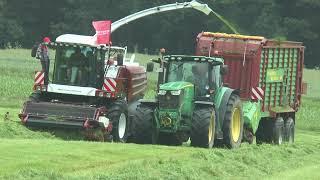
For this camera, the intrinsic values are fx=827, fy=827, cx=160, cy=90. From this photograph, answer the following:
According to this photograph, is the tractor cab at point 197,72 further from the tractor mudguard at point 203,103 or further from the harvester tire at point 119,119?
the harvester tire at point 119,119

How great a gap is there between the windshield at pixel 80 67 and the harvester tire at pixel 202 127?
3.01m

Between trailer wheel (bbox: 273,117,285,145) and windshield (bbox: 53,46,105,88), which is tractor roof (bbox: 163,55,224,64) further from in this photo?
trailer wheel (bbox: 273,117,285,145)

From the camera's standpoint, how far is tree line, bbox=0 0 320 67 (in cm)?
7119

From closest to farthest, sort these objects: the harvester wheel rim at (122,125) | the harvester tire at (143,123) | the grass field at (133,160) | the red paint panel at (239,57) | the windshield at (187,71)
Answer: the grass field at (133,160)
the harvester tire at (143,123)
the windshield at (187,71)
the harvester wheel rim at (122,125)
the red paint panel at (239,57)

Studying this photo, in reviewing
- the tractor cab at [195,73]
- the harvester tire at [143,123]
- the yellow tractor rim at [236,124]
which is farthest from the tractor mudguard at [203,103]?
the yellow tractor rim at [236,124]

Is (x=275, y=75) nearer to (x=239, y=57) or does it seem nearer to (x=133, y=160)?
(x=239, y=57)

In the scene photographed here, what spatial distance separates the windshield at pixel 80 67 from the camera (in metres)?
19.7

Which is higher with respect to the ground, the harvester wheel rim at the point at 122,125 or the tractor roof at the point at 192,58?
the tractor roof at the point at 192,58

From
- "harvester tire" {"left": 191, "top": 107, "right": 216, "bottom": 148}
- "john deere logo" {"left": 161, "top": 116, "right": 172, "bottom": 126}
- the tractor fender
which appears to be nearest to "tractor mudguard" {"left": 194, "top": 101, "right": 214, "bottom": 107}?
"harvester tire" {"left": 191, "top": 107, "right": 216, "bottom": 148}

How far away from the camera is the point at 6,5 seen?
253 feet

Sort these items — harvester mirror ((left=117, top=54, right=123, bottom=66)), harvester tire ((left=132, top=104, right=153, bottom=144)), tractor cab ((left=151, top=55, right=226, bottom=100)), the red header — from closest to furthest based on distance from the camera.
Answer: harvester tire ((left=132, top=104, right=153, bottom=144)) < tractor cab ((left=151, top=55, right=226, bottom=100)) < harvester mirror ((left=117, top=54, right=123, bottom=66)) < the red header

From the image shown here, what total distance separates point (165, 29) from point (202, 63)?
56.6 m

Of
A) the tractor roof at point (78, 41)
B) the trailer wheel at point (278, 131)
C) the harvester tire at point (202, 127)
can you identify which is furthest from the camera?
the trailer wheel at point (278, 131)

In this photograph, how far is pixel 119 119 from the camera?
62.7 ft
